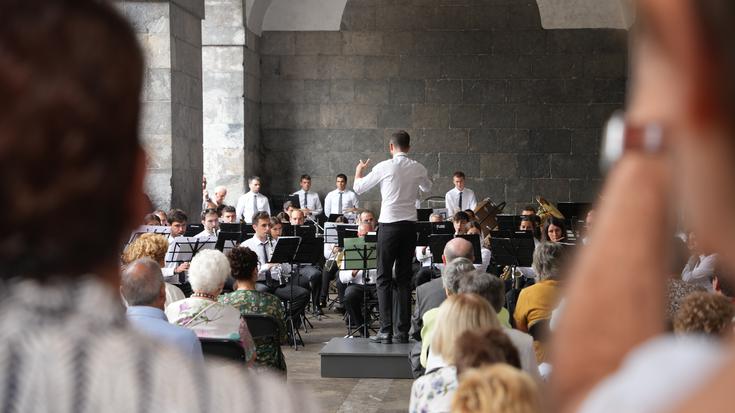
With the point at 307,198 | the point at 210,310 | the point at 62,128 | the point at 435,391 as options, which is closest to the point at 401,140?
the point at 210,310

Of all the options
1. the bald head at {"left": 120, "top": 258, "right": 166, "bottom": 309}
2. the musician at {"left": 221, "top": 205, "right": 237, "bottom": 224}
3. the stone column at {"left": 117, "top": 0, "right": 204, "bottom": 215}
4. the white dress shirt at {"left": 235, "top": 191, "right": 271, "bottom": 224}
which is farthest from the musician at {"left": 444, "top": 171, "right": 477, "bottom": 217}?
the bald head at {"left": 120, "top": 258, "right": 166, "bottom": 309}

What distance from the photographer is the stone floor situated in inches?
284

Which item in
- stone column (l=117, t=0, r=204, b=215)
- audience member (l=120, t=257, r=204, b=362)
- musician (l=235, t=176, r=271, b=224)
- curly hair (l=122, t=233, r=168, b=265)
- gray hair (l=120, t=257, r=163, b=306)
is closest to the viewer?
audience member (l=120, t=257, r=204, b=362)

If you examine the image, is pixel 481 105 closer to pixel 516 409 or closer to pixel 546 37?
pixel 546 37

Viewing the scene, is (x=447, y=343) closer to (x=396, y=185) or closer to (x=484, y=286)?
(x=484, y=286)

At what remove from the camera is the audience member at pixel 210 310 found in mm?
4883

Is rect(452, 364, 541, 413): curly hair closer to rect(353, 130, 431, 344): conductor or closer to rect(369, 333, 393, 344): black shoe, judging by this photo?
rect(353, 130, 431, 344): conductor

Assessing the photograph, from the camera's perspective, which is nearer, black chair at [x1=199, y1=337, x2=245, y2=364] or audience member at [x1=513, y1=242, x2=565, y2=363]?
black chair at [x1=199, y1=337, x2=245, y2=364]

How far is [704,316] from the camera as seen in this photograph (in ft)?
11.9

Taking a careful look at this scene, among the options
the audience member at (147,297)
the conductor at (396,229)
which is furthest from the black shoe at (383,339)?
the audience member at (147,297)

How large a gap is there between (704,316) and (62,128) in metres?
3.28

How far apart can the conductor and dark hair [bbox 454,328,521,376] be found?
5.15 metres

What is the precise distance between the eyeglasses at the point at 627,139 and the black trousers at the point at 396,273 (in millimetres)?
7939

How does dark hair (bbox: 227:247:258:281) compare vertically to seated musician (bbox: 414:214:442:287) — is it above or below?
above
